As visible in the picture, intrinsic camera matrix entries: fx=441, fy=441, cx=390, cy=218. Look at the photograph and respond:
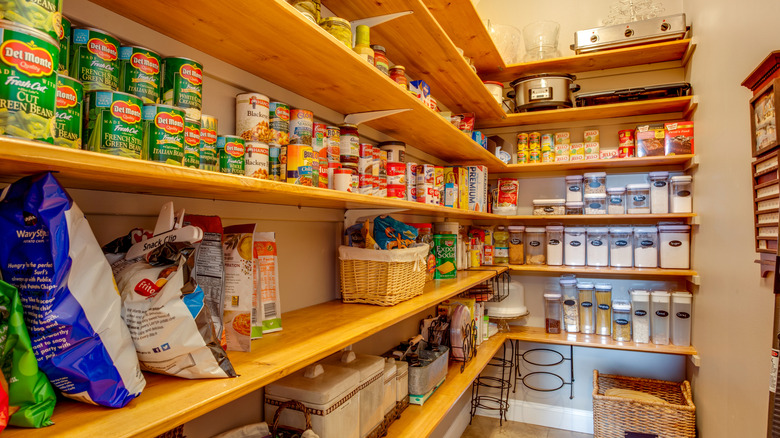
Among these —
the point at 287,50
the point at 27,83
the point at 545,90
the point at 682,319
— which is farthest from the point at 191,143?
the point at 682,319

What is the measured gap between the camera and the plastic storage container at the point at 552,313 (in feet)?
10.8

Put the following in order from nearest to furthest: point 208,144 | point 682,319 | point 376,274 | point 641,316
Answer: point 208,144
point 376,274
point 682,319
point 641,316

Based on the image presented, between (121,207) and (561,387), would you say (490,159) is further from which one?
(121,207)

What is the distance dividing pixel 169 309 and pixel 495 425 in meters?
3.24

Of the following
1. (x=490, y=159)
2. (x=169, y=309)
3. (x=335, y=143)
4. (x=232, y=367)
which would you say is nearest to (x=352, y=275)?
(x=335, y=143)

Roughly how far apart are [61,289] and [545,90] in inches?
122

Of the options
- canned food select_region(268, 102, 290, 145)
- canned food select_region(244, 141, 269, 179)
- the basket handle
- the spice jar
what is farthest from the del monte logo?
the spice jar

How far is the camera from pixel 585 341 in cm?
302

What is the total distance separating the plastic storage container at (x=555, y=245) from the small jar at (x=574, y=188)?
231mm

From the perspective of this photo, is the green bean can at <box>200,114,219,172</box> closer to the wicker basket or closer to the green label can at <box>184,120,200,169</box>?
the green label can at <box>184,120,200,169</box>

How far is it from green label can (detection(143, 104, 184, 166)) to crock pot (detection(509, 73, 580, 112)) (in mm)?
2801

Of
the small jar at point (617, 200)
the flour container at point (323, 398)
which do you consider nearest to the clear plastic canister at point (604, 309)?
the small jar at point (617, 200)

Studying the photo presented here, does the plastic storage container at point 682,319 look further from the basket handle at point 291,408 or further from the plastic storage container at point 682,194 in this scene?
the basket handle at point 291,408

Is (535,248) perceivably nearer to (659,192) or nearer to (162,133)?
(659,192)
